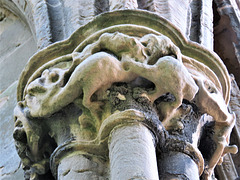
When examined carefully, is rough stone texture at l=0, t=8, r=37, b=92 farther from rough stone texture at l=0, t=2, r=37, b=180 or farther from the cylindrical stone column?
the cylindrical stone column

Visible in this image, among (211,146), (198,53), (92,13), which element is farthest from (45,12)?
(211,146)

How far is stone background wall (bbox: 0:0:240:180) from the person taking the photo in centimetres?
265

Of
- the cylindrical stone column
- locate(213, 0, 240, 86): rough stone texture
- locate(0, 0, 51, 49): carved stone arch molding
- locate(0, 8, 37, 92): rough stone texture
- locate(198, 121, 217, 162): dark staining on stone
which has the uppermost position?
the cylindrical stone column

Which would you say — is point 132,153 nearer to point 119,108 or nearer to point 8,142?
point 119,108

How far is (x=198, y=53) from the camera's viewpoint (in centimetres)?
243

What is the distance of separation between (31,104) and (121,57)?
0.39 m

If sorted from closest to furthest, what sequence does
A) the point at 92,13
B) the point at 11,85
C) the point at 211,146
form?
the point at 211,146 → the point at 92,13 → the point at 11,85

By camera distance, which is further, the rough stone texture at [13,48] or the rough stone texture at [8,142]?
the rough stone texture at [13,48]

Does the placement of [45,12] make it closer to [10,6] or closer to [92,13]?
[92,13]

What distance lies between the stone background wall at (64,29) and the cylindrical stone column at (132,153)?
0.69 m

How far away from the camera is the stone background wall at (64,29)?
265cm

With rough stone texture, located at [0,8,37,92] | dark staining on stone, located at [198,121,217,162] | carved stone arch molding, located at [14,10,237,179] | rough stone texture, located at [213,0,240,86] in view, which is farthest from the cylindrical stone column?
rough stone texture, located at [213,0,240,86]

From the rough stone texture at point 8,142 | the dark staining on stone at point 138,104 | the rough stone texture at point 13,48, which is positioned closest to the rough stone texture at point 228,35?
the rough stone texture at point 13,48

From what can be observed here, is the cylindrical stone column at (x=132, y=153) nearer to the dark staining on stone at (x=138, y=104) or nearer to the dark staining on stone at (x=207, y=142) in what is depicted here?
the dark staining on stone at (x=138, y=104)
